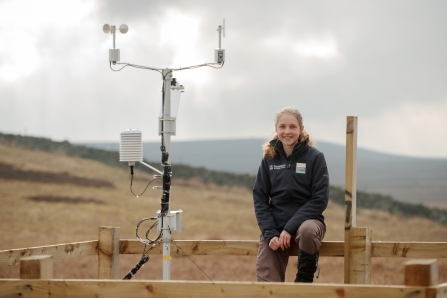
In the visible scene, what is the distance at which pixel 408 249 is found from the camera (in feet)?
17.3

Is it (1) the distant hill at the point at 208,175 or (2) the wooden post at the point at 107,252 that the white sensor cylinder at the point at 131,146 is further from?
(1) the distant hill at the point at 208,175

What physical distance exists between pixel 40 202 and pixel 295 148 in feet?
85.3

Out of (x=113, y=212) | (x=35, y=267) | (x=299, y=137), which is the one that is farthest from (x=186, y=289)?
(x=113, y=212)

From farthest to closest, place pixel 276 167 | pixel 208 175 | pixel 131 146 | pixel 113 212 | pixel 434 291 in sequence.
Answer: pixel 208 175
pixel 113 212
pixel 131 146
pixel 276 167
pixel 434 291

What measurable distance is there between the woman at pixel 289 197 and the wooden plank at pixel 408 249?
0.77 metres

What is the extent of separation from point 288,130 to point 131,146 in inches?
50.2

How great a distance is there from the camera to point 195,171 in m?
36.7

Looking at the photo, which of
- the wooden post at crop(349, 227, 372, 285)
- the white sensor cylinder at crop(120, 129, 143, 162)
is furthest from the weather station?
the wooden post at crop(349, 227, 372, 285)

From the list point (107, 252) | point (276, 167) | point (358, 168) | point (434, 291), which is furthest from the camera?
point (358, 168)

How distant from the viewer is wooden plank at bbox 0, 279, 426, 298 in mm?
3156

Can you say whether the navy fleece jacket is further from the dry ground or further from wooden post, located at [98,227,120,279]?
the dry ground

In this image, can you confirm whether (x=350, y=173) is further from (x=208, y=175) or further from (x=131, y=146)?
(x=208, y=175)

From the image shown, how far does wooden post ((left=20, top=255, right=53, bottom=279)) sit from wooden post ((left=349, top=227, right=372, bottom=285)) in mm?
2381

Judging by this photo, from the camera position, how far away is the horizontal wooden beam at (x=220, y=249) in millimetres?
4949
